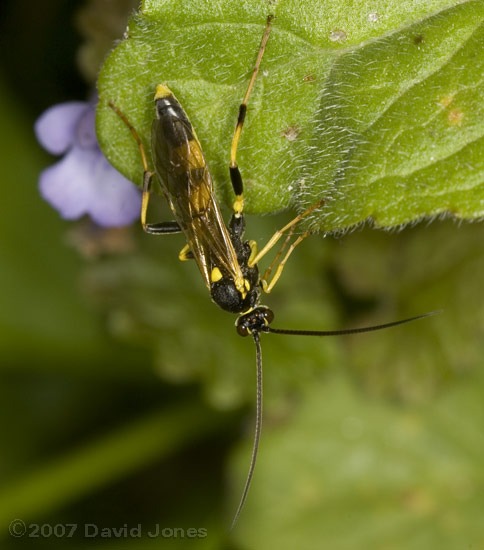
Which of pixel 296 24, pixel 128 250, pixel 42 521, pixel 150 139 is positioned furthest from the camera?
pixel 42 521

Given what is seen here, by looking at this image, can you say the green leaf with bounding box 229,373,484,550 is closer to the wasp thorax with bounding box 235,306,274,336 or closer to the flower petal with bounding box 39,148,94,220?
the wasp thorax with bounding box 235,306,274,336

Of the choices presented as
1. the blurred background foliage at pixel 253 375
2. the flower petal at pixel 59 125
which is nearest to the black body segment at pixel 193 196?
the flower petal at pixel 59 125

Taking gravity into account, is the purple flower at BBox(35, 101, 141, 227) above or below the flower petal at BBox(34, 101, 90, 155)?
below

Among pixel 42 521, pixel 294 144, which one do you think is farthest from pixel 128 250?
pixel 294 144

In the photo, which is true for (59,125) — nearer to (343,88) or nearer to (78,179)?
(78,179)

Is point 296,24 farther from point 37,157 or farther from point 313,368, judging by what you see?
point 37,157

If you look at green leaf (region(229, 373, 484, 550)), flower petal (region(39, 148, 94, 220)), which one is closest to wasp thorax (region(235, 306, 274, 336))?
flower petal (region(39, 148, 94, 220))

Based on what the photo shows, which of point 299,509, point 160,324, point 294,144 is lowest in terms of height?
point 299,509
